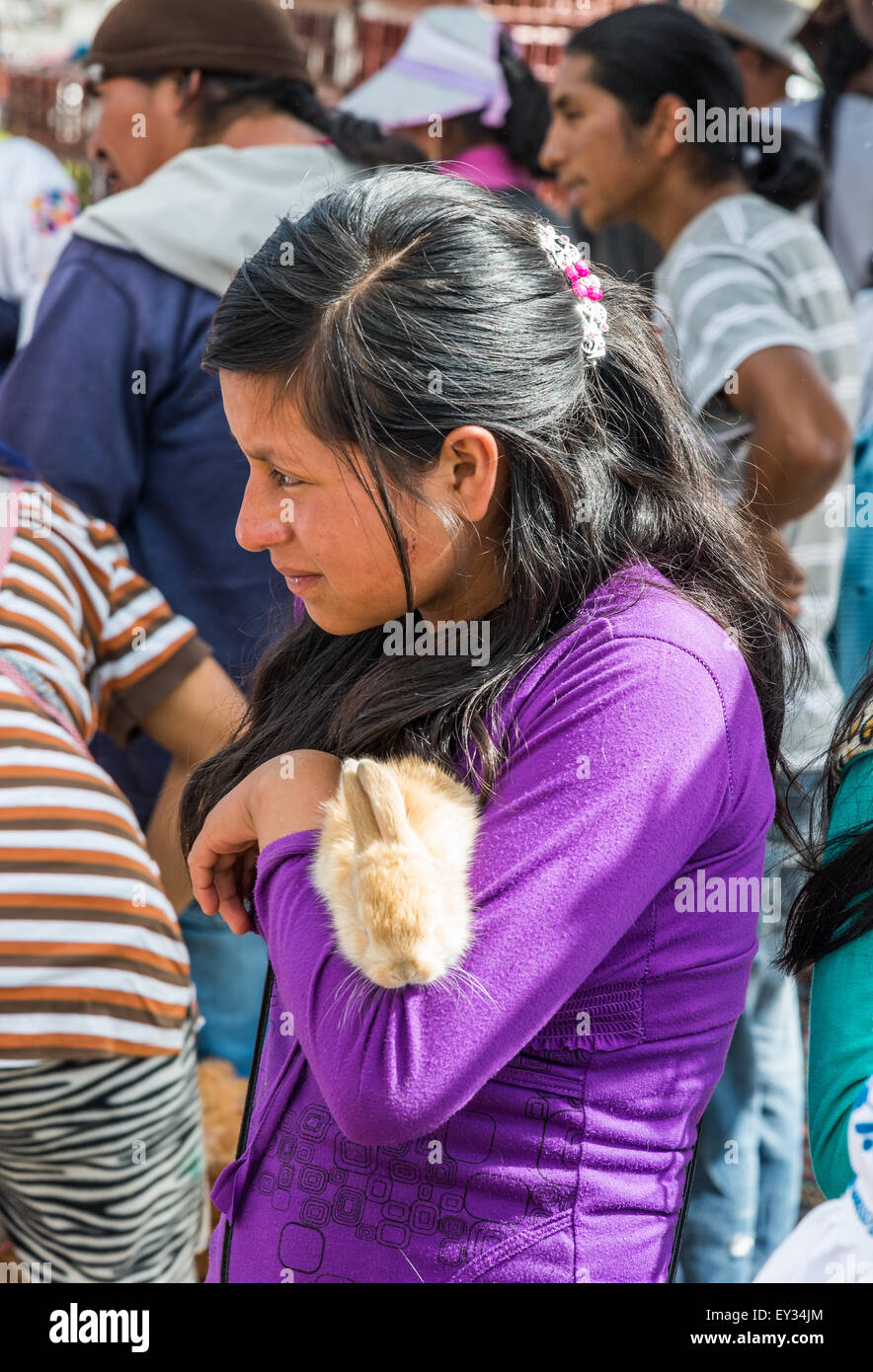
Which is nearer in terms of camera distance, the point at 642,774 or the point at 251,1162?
the point at 642,774

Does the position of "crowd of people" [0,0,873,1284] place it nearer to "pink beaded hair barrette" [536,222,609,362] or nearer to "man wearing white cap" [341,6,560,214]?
"pink beaded hair barrette" [536,222,609,362]

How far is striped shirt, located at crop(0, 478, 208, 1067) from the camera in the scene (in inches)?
62.2

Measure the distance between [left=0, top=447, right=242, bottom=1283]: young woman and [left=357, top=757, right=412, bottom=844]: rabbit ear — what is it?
28.0 inches

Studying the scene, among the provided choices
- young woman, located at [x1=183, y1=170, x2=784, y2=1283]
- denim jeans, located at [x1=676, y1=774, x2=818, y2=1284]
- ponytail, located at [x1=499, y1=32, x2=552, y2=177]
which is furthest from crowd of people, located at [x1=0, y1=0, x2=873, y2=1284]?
ponytail, located at [x1=499, y1=32, x2=552, y2=177]

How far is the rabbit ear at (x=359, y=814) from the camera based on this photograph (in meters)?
1.03

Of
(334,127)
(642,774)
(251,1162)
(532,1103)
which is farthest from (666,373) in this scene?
(334,127)

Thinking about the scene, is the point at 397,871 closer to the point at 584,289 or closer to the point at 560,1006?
the point at 560,1006

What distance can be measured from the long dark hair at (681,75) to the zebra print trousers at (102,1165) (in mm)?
2047

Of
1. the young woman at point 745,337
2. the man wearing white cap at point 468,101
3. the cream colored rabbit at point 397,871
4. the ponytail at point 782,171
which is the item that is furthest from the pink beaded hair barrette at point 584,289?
the man wearing white cap at point 468,101

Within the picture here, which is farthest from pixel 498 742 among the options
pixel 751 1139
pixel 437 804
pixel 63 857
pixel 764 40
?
pixel 764 40

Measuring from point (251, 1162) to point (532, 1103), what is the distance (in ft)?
1.01

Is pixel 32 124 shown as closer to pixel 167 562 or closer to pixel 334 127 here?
pixel 334 127

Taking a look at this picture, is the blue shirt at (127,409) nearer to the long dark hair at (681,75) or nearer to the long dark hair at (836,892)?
the long dark hair at (681,75)
